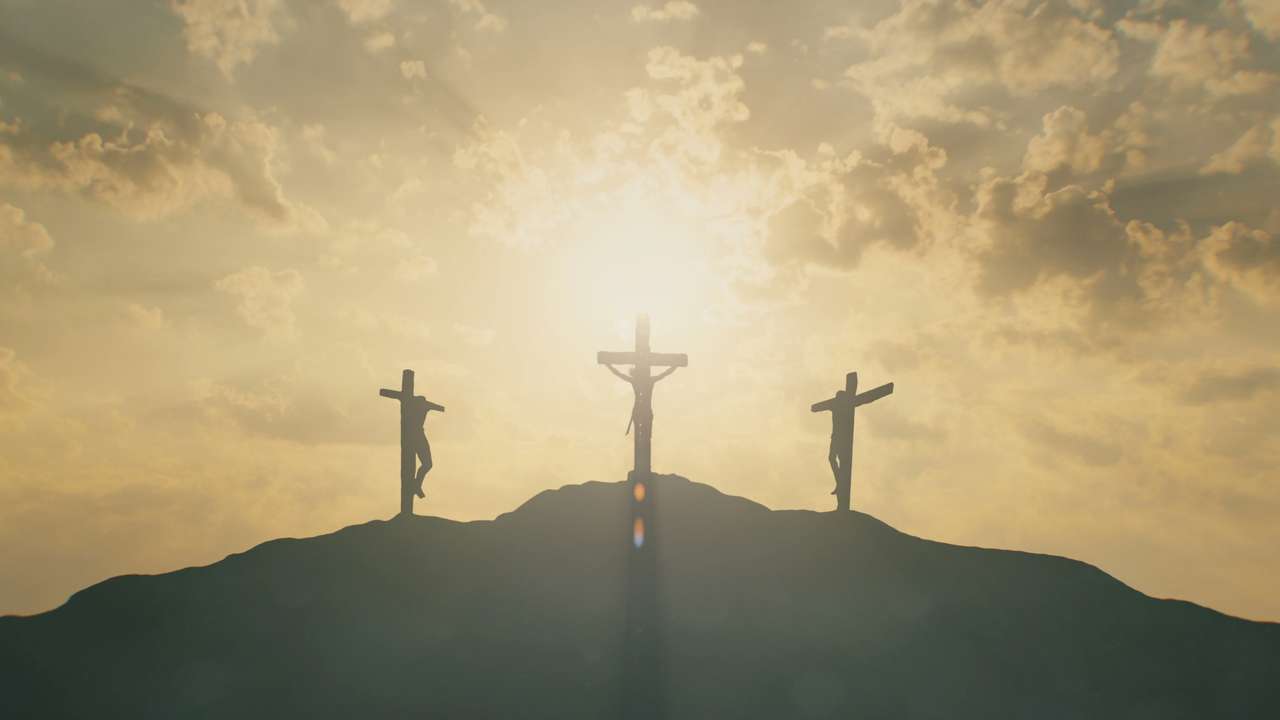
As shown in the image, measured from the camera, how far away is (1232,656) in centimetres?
2020

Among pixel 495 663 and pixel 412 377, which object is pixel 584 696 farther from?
pixel 412 377

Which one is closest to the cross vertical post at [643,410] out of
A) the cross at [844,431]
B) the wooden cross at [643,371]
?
the wooden cross at [643,371]

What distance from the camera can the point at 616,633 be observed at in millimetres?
19766

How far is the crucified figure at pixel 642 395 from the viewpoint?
2277cm

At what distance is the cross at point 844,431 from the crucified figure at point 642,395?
4.22 meters

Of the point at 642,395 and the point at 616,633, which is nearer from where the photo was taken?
the point at 616,633

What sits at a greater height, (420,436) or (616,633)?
(420,436)

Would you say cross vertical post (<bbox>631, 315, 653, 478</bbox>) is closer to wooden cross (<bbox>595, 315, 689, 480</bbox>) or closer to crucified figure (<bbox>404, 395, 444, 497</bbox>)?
wooden cross (<bbox>595, 315, 689, 480</bbox>)

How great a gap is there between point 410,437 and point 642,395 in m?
5.78

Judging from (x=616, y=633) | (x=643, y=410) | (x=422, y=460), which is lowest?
(x=616, y=633)

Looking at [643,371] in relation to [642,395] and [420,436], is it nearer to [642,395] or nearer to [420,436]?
[642,395]

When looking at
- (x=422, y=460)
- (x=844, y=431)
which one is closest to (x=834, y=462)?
(x=844, y=431)

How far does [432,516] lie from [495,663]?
5805 millimetres

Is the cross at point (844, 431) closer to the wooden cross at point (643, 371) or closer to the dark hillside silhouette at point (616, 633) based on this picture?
the dark hillside silhouette at point (616, 633)
